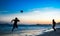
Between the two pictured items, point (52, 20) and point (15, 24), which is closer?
point (15, 24)

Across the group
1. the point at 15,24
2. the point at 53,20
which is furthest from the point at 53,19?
the point at 15,24

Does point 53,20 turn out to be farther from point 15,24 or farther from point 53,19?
point 15,24

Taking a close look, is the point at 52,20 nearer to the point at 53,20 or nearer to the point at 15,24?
the point at 53,20

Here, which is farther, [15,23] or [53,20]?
[53,20]

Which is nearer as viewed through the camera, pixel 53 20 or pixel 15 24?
pixel 15 24

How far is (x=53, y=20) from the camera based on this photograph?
27.1 feet

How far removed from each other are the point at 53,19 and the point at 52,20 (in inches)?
4.8

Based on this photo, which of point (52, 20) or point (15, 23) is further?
A: point (52, 20)

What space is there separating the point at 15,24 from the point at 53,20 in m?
2.38

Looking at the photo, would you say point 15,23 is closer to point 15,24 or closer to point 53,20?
point 15,24

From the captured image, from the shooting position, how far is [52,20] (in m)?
8.34

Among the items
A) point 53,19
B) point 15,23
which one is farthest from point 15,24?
point 53,19

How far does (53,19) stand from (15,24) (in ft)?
7.76

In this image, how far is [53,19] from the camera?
823 centimetres
